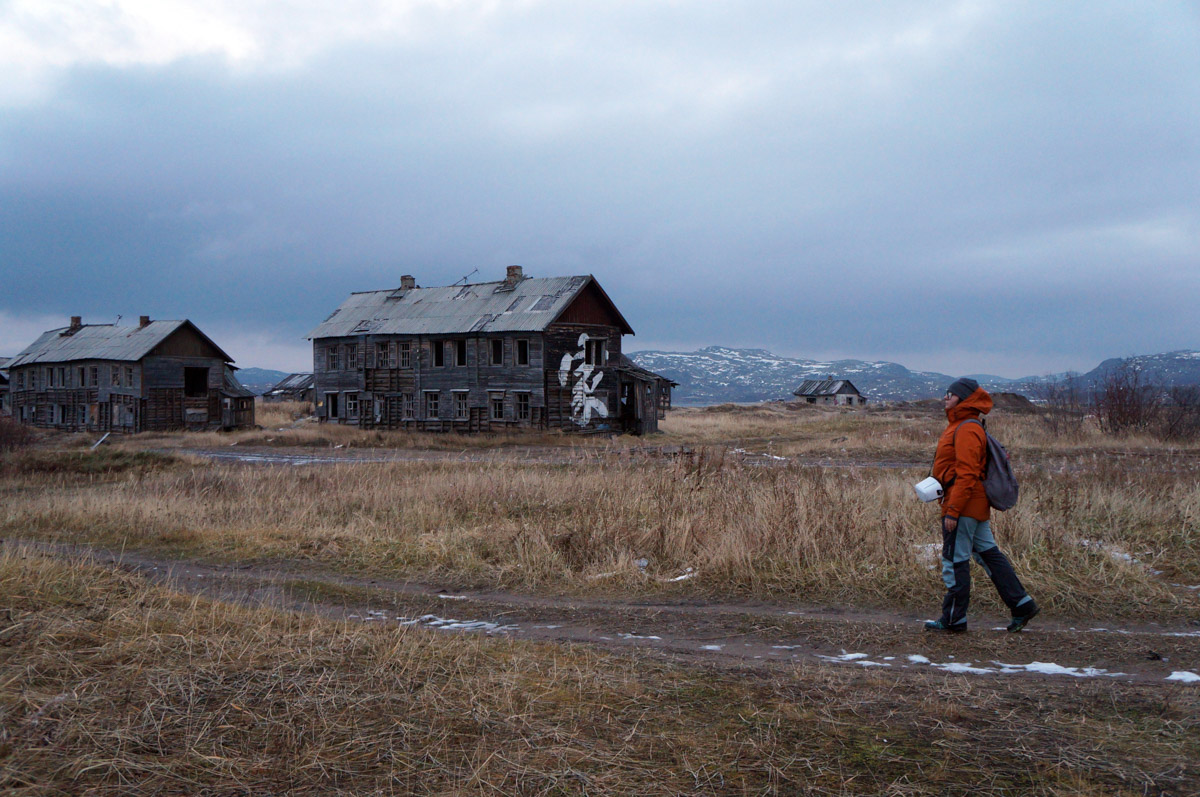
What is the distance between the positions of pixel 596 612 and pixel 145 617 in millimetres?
3558

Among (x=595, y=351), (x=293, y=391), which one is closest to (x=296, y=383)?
(x=293, y=391)

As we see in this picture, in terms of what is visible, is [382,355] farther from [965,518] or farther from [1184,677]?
[1184,677]

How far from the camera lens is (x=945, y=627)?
643 centimetres

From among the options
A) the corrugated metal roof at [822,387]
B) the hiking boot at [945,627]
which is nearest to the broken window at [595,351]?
the hiking boot at [945,627]

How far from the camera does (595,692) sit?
4.68 meters

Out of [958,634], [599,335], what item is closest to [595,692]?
[958,634]

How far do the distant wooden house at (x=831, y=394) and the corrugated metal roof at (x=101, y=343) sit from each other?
212ft

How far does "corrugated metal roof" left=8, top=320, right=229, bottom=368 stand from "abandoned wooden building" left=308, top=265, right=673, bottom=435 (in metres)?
8.57

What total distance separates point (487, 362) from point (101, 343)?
23.3 m

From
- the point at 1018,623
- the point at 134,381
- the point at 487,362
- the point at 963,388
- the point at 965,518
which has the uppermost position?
the point at 487,362

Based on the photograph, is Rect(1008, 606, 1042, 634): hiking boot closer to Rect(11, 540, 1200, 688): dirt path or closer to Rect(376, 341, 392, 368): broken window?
Rect(11, 540, 1200, 688): dirt path

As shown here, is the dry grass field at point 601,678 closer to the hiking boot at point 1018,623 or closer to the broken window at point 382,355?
the hiking boot at point 1018,623

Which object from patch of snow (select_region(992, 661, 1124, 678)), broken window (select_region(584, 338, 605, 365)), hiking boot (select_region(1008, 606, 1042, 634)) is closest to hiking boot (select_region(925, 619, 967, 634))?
hiking boot (select_region(1008, 606, 1042, 634))

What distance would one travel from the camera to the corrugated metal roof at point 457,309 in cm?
3528
